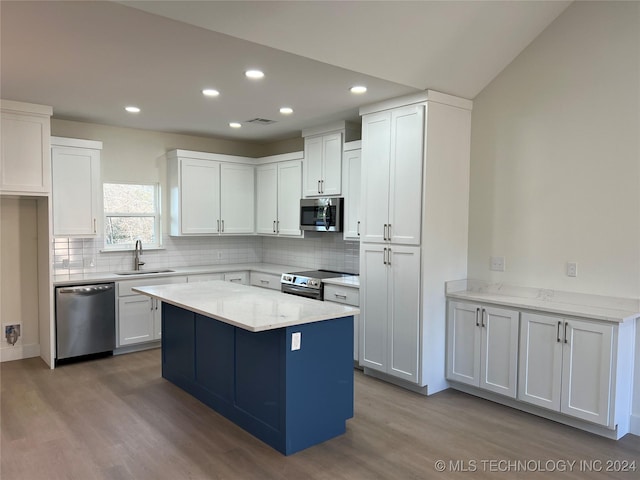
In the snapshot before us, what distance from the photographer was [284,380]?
2.93 metres

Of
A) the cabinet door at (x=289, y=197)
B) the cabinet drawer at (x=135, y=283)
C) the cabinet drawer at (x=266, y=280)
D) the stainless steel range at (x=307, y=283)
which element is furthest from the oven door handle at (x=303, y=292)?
the cabinet drawer at (x=135, y=283)

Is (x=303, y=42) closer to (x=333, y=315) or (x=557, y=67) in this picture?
(x=333, y=315)

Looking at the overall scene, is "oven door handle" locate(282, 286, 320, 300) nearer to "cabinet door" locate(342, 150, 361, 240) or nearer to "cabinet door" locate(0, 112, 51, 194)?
"cabinet door" locate(342, 150, 361, 240)

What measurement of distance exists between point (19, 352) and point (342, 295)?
3.52 m

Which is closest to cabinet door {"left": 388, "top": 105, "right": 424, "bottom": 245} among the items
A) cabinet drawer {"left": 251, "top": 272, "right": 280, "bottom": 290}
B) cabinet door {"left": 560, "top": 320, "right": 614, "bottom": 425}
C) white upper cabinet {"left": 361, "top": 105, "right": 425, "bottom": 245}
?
white upper cabinet {"left": 361, "top": 105, "right": 425, "bottom": 245}

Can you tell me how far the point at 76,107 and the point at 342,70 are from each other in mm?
2815

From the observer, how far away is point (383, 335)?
4230 millimetres

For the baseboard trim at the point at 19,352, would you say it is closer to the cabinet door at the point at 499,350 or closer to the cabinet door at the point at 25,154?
the cabinet door at the point at 25,154

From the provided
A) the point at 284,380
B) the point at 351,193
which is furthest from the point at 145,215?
the point at 284,380

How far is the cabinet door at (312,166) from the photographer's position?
17.4 feet

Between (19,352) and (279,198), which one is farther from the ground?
(279,198)

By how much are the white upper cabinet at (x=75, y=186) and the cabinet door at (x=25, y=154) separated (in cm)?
32

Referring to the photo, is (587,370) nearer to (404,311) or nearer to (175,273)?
(404,311)

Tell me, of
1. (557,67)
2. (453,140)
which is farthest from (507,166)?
(557,67)
